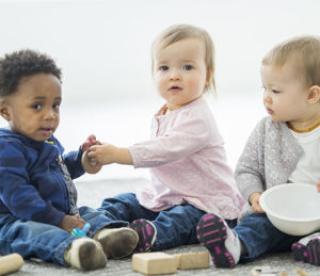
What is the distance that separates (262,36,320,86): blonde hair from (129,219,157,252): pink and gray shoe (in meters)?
0.40

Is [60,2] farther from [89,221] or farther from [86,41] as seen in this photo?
[89,221]

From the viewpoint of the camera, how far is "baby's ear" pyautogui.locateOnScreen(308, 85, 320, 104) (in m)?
1.63

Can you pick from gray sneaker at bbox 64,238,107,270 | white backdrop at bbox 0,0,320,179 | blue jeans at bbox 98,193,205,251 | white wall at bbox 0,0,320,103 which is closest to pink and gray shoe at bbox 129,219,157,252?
blue jeans at bbox 98,193,205,251

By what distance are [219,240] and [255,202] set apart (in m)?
0.20

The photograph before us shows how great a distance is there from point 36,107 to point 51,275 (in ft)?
1.14

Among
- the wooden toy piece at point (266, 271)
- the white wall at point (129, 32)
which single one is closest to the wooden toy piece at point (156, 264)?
the wooden toy piece at point (266, 271)

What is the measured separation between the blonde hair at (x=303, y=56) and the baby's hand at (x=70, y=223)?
1.56ft

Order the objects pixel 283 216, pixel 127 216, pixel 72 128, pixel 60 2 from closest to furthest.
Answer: pixel 283 216
pixel 127 216
pixel 72 128
pixel 60 2

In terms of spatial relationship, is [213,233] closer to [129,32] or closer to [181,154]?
[181,154]

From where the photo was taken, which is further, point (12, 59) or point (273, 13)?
point (273, 13)

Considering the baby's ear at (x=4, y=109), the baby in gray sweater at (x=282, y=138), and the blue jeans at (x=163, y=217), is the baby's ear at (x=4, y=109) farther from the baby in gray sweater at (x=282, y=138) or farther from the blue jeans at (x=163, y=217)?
the baby in gray sweater at (x=282, y=138)

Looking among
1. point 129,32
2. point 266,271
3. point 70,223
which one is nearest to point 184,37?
point 70,223

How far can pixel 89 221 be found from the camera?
1.61 m

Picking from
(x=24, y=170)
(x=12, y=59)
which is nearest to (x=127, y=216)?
(x=24, y=170)
